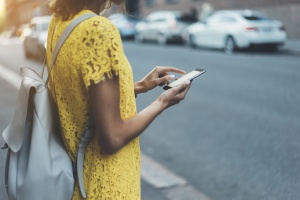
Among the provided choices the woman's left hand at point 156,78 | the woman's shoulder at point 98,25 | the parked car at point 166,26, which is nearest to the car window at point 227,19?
the parked car at point 166,26

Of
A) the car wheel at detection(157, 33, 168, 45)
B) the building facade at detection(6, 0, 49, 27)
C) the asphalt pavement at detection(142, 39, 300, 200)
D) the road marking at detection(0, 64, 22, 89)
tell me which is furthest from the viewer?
the building facade at detection(6, 0, 49, 27)

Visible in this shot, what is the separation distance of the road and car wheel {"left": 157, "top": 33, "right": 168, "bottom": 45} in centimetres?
1200

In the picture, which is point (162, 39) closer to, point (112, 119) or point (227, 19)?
point (227, 19)

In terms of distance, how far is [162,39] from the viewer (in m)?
23.4

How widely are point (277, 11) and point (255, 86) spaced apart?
13937mm

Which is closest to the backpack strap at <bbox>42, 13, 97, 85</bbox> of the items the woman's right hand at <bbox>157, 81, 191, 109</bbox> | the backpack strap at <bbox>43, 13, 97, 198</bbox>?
the backpack strap at <bbox>43, 13, 97, 198</bbox>

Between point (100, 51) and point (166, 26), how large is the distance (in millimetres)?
22029

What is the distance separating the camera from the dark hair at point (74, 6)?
1.59m

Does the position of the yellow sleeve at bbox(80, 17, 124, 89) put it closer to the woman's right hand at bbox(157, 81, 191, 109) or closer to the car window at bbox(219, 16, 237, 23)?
the woman's right hand at bbox(157, 81, 191, 109)

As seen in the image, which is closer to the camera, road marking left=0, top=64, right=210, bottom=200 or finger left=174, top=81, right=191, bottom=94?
finger left=174, top=81, right=191, bottom=94

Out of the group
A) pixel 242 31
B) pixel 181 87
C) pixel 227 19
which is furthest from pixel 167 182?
pixel 227 19

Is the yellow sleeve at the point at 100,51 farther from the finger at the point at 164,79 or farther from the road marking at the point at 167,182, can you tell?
the road marking at the point at 167,182

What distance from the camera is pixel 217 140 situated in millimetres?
5973

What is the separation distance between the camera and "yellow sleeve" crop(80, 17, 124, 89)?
1.44 meters
